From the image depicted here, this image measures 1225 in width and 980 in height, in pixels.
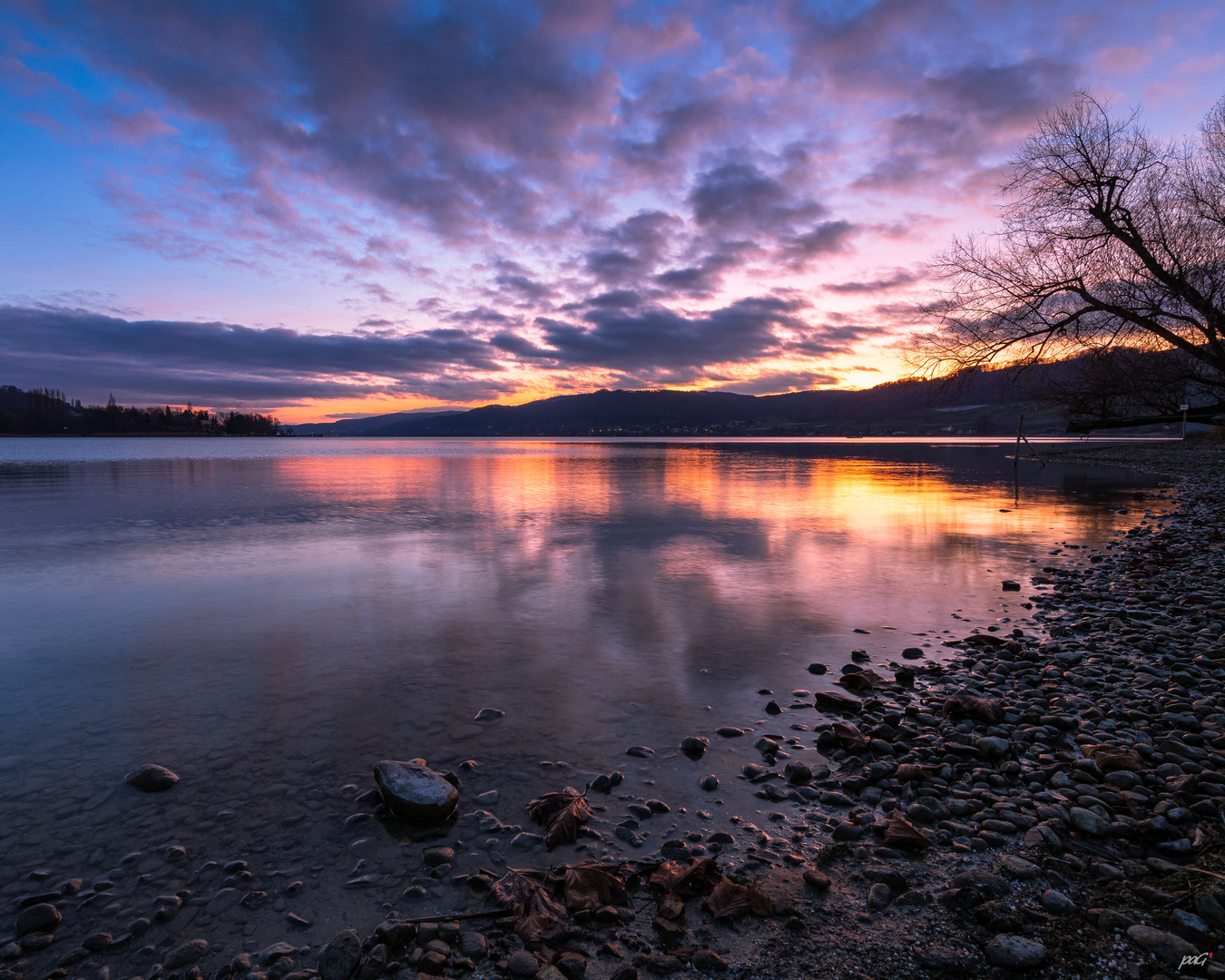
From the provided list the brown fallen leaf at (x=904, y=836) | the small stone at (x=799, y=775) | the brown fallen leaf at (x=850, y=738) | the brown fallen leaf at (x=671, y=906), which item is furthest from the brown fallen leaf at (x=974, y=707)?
the brown fallen leaf at (x=671, y=906)

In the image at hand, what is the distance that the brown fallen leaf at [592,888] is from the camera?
3.70 m

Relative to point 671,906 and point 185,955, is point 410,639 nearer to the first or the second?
point 185,955

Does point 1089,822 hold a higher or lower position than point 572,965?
higher

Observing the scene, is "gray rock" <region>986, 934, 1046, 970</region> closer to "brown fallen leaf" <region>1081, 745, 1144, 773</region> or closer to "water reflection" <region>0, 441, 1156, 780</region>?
"brown fallen leaf" <region>1081, 745, 1144, 773</region>

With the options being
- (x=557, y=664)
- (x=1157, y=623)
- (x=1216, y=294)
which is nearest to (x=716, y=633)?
(x=557, y=664)

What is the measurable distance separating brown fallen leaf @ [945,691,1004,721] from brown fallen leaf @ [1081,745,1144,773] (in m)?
0.80

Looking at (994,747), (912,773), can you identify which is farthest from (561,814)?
(994,747)

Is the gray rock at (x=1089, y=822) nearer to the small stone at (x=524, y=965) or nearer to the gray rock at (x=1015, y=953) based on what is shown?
the gray rock at (x=1015, y=953)

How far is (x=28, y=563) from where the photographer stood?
1331 cm

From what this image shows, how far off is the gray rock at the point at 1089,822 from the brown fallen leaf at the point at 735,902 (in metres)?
2.41

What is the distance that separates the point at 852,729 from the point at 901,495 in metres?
25.8

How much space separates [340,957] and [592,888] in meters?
1.50

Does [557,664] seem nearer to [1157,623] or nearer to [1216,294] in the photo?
[1157,623]

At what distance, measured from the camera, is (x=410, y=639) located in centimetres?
884
